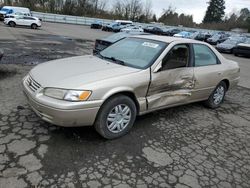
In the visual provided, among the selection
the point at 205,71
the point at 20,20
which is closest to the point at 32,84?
the point at 205,71

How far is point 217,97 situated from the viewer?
5445 millimetres

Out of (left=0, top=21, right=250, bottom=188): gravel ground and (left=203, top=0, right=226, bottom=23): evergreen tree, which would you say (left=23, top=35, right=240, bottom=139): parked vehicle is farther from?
(left=203, top=0, right=226, bottom=23): evergreen tree

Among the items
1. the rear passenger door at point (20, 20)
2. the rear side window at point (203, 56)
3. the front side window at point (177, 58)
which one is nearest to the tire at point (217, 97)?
the rear side window at point (203, 56)

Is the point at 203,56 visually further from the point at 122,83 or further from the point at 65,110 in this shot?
the point at 65,110

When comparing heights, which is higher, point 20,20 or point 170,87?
point 170,87

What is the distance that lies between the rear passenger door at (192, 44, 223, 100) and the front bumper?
2320mm

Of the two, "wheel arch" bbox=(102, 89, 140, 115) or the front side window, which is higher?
the front side window

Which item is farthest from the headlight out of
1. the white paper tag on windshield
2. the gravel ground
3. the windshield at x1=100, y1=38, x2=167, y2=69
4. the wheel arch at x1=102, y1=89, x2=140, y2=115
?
the white paper tag on windshield

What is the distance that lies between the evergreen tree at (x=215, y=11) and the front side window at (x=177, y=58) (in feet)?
265

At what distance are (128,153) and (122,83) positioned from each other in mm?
990

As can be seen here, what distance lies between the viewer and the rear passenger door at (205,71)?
15.3ft

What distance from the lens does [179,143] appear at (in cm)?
372

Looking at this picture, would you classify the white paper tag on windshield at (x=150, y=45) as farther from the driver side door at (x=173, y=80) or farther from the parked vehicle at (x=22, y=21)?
the parked vehicle at (x=22, y=21)

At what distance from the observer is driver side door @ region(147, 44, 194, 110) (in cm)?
388
